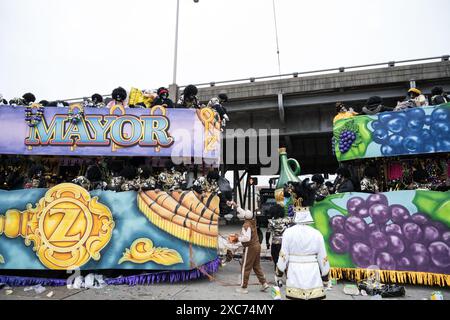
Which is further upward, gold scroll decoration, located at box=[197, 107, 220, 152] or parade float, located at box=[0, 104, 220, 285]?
gold scroll decoration, located at box=[197, 107, 220, 152]

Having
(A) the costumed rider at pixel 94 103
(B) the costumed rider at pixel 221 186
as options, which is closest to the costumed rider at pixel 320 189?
(B) the costumed rider at pixel 221 186

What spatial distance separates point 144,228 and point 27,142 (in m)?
3.63

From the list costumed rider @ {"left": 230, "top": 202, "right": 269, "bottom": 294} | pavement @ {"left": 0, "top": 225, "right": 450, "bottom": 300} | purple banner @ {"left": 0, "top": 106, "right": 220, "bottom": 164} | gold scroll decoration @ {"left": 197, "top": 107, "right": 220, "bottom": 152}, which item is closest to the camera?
pavement @ {"left": 0, "top": 225, "right": 450, "bottom": 300}

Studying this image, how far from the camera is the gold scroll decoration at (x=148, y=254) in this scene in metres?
6.22

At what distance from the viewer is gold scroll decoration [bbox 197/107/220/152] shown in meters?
7.10

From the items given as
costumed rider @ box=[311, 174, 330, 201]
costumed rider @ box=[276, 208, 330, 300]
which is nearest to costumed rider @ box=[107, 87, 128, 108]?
costumed rider @ box=[311, 174, 330, 201]

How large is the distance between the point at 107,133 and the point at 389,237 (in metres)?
6.75

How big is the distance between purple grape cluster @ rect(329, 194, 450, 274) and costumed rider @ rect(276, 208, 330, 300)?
3.04m

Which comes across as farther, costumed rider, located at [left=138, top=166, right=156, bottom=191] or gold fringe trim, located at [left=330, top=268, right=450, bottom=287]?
costumed rider, located at [left=138, top=166, right=156, bottom=191]

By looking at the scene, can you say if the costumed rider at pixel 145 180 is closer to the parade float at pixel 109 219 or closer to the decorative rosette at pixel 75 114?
the parade float at pixel 109 219

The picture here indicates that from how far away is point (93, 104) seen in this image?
24.5 ft

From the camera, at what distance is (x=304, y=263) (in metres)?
3.68

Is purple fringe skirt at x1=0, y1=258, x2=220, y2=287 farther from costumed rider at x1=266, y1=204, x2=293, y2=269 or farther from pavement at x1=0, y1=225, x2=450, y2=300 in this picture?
costumed rider at x1=266, y1=204, x2=293, y2=269

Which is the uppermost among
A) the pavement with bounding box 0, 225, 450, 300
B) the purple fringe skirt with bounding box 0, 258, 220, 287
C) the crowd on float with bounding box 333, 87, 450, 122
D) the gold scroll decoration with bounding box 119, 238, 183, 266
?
the crowd on float with bounding box 333, 87, 450, 122
